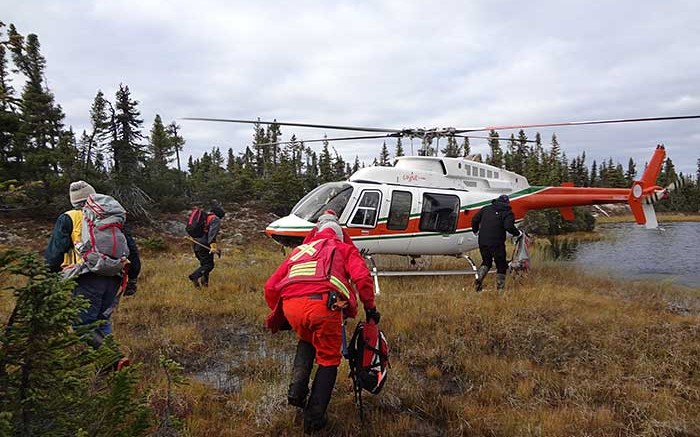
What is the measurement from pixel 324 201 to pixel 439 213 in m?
2.66

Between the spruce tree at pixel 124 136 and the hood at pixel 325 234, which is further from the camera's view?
the spruce tree at pixel 124 136

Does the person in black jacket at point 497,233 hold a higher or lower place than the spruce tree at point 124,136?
lower

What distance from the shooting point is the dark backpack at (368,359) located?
12.3 ft

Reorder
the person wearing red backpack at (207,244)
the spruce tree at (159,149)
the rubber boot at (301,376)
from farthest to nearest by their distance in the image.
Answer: the spruce tree at (159,149), the person wearing red backpack at (207,244), the rubber boot at (301,376)

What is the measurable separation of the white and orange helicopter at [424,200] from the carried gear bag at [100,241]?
442cm

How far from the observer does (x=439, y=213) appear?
9625 millimetres

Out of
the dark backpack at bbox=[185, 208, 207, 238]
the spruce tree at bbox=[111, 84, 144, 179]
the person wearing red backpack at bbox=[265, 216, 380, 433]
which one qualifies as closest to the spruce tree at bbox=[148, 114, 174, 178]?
the spruce tree at bbox=[111, 84, 144, 179]

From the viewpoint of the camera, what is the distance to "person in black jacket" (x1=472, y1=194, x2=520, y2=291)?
8.46m

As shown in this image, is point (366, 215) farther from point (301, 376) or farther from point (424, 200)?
point (301, 376)

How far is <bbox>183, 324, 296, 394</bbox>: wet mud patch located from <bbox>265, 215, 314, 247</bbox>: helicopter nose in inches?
102

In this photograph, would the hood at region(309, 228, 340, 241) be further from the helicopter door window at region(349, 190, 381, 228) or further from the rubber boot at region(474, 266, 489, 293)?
the rubber boot at region(474, 266, 489, 293)

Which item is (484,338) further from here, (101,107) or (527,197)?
(101,107)

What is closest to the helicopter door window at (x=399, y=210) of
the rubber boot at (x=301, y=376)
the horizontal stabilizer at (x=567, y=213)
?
the horizontal stabilizer at (x=567, y=213)

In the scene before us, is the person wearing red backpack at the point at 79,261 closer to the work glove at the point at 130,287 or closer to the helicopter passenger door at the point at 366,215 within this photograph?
the work glove at the point at 130,287
